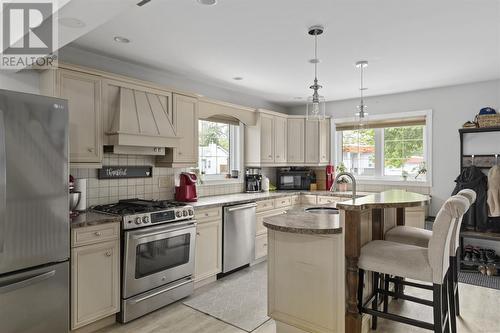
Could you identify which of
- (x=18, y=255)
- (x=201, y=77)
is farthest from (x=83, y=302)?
(x=201, y=77)

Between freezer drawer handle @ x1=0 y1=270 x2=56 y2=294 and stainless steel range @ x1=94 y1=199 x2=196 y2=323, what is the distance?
0.60m

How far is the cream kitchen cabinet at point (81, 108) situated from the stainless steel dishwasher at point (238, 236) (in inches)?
63.8

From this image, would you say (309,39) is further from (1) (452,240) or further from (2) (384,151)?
(2) (384,151)

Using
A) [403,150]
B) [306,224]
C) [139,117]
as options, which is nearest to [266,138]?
[403,150]

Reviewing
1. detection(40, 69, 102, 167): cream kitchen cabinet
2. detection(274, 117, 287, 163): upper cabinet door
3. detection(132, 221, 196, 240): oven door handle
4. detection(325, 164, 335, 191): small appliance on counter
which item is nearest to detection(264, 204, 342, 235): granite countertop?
detection(132, 221, 196, 240): oven door handle

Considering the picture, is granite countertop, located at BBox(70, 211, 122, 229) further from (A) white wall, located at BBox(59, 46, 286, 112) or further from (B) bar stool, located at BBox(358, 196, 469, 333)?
(B) bar stool, located at BBox(358, 196, 469, 333)

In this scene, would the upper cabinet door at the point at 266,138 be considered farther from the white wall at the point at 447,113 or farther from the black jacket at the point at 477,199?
the black jacket at the point at 477,199

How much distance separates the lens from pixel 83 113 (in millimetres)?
2836

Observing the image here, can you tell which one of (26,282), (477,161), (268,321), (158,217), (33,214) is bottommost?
(268,321)

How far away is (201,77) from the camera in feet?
13.5

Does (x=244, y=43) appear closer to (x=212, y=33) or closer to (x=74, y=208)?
(x=212, y=33)

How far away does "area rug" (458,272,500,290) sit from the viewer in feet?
11.8

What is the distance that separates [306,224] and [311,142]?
11.2ft

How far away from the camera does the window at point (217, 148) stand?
14.7 ft
